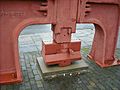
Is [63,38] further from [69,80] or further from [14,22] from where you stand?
[14,22]

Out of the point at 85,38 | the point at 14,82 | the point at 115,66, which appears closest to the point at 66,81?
the point at 14,82

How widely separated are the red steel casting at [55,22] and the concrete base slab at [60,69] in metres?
0.15

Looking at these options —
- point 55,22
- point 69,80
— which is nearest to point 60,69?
point 69,80

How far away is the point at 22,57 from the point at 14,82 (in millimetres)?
1479

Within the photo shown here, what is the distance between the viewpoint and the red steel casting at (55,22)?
436 cm

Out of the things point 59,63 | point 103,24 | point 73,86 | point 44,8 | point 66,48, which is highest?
point 44,8

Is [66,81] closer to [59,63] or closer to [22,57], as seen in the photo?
[59,63]

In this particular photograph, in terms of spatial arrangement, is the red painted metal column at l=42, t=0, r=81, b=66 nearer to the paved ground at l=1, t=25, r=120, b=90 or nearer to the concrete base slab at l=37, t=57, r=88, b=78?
the concrete base slab at l=37, t=57, r=88, b=78

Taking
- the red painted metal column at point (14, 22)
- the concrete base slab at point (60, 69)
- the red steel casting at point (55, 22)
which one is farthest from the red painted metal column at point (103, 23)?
the red painted metal column at point (14, 22)

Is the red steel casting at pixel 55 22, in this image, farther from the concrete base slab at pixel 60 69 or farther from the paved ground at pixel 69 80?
the paved ground at pixel 69 80

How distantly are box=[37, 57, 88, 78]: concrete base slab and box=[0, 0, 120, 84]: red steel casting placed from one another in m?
0.15

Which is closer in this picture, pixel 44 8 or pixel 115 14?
pixel 44 8

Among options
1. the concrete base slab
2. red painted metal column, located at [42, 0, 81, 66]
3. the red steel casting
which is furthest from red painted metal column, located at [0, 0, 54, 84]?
the concrete base slab

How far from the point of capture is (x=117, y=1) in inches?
203
